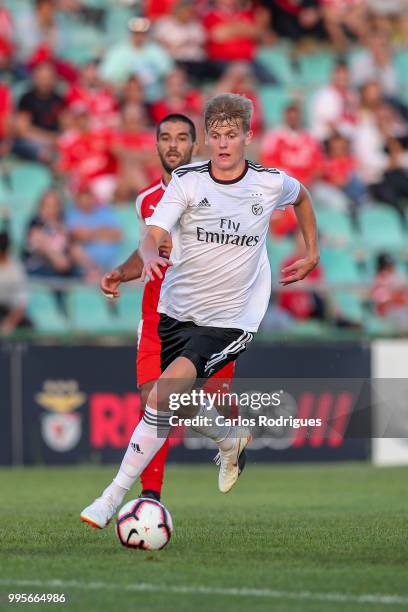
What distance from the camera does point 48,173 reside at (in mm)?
16234

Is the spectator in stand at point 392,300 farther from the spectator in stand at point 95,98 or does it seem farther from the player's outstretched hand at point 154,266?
the player's outstretched hand at point 154,266

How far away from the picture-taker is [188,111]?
17078 millimetres

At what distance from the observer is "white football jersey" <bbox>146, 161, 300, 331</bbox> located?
7219 mm

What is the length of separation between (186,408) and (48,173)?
369 inches

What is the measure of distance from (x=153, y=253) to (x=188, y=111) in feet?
34.7

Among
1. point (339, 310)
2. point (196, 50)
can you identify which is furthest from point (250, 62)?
point (339, 310)

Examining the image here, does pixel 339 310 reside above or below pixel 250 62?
below

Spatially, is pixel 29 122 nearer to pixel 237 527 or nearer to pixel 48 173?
pixel 48 173

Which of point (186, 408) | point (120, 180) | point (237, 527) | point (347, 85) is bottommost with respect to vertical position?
point (237, 527)

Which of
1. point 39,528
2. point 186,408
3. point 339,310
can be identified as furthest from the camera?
point 339,310

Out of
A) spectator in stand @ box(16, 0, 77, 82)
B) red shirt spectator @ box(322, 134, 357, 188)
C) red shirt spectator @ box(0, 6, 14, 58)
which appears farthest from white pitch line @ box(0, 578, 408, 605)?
red shirt spectator @ box(322, 134, 357, 188)

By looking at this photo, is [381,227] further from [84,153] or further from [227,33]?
[84,153]

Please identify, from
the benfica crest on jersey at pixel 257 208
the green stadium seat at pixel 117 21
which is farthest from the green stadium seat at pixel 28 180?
the benfica crest on jersey at pixel 257 208

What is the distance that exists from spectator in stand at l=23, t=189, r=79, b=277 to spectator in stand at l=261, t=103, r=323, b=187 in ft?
10.7
